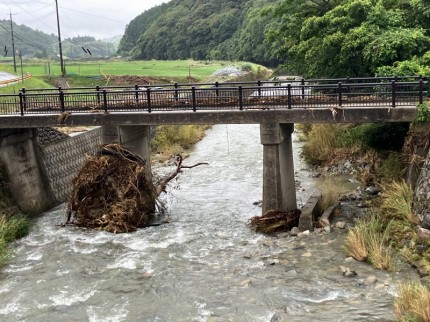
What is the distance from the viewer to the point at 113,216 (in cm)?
2027

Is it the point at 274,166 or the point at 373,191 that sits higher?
the point at 274,166

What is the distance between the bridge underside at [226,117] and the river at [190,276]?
12.9 feet

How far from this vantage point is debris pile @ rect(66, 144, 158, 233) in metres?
20.4

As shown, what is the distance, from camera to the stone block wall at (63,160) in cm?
2494

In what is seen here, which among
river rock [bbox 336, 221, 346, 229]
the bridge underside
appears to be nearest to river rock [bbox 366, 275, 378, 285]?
river rock [bbox 336, 221, 346, 229]

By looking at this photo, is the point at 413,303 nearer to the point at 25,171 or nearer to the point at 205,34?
the point at 25,171

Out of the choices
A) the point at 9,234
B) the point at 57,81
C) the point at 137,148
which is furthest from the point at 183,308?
the point at 57,81

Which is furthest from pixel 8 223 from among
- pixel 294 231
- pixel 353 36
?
pixel 353 36

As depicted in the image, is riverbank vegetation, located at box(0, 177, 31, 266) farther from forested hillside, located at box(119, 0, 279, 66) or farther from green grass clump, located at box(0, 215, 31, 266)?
forested hillside, located at box(119, 0, 279, 66)

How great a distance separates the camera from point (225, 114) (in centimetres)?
2000

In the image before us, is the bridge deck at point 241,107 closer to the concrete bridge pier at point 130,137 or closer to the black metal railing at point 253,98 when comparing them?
the black metal railing at point 253,98

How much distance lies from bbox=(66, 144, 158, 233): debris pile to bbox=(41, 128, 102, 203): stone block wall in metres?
4.06

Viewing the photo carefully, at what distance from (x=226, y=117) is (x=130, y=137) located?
446 centimetres

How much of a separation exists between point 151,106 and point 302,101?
600cm
